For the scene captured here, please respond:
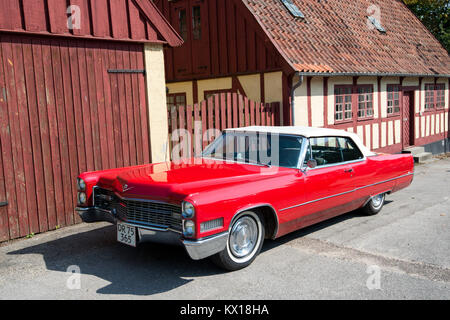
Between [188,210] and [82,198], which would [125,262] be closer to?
[82,198]

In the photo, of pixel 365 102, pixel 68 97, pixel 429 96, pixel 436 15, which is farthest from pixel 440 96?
pixel 68 97

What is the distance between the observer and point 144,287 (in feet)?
14.1

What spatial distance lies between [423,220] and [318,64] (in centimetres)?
564

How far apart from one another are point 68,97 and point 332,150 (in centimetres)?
417

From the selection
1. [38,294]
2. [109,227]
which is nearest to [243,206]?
[38,294]

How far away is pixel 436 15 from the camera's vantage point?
2511 cm

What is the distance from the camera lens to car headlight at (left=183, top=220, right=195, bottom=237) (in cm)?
411

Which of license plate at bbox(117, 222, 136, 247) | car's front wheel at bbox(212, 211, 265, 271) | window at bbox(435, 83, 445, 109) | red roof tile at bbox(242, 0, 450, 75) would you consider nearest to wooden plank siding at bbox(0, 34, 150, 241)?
license plate at bbox(117, 222, 136, 247)

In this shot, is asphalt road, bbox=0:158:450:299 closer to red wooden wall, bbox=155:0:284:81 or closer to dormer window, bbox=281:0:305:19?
red wooden wall, bbox=155:0:284:81

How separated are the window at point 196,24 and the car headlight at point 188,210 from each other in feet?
31.3

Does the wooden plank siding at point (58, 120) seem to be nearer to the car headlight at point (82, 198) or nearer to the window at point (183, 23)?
the car headlight at point (82, 198)

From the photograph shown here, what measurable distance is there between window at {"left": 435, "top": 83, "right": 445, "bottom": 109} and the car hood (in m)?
15.3

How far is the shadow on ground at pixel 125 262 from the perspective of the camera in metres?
4.39

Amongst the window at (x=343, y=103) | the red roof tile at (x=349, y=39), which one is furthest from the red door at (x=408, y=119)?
the window at (x=343, y=103)
